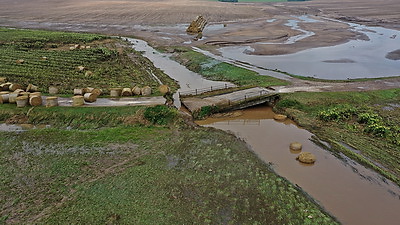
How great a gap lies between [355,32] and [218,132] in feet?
191

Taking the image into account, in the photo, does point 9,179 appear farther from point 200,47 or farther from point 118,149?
point 200,47

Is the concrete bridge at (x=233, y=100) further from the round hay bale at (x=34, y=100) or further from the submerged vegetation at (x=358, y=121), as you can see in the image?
the round hay bale at (x=34, y=100)

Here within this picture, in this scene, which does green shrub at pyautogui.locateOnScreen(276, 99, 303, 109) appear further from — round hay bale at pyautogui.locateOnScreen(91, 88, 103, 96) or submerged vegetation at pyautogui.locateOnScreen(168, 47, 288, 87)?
round hay bale at pyautogui.locateOnScreen(91, 88, 103, 96)

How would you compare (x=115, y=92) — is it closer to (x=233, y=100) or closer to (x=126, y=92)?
(x=126, y=92)

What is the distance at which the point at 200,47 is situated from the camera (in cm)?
5159

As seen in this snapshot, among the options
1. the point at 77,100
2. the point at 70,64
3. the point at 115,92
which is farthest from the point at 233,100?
the point at 70,64

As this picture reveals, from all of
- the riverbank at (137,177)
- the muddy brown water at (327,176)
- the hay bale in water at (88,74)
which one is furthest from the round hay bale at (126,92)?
the hay bale in water at (88,74)

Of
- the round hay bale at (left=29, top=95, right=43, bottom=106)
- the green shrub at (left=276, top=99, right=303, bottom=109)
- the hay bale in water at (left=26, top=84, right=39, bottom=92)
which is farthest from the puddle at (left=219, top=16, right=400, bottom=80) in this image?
the round hay bale at (left=29, top=95, right=43, bottom=106)

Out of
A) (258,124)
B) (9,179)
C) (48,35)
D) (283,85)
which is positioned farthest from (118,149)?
(48,35)

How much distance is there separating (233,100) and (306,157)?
362 inches

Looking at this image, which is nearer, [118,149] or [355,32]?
[118,149]

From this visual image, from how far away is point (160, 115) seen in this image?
75.1ft

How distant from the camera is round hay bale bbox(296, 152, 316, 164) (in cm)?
1831

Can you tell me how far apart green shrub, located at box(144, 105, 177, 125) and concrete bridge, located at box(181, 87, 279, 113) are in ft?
6.97
